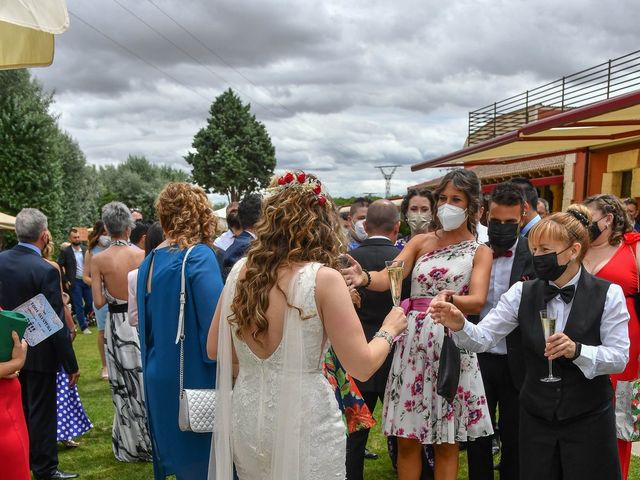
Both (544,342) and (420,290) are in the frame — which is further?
(420,290)

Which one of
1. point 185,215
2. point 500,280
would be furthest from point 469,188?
point 185,215

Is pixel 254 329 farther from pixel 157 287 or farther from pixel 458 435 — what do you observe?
pixel 458 435

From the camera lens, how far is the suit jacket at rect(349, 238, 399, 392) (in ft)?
14.9

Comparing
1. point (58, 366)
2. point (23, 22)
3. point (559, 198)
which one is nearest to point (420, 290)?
point (23, 22)

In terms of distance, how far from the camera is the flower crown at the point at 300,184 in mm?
2604

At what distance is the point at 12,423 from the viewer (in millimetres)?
2895

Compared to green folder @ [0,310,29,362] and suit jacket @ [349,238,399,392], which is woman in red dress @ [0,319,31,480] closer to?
green folder @ [0,310,29,362]

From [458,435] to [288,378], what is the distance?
1.74 metres

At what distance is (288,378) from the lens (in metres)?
2.52

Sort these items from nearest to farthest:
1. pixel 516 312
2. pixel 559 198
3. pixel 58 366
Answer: pixel 516 312 → pixel 58 366 → pixel 559 198

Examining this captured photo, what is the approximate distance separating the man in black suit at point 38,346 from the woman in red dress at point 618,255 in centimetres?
415

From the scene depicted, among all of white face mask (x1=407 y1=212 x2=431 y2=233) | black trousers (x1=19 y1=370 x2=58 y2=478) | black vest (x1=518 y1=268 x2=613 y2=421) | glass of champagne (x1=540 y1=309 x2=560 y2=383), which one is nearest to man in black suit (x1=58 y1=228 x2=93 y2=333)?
black trousers (x1=19 y1=370 x2=58 y2=478)

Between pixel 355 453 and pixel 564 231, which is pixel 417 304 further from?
pixel 355 453

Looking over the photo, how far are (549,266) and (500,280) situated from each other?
1126 mm
